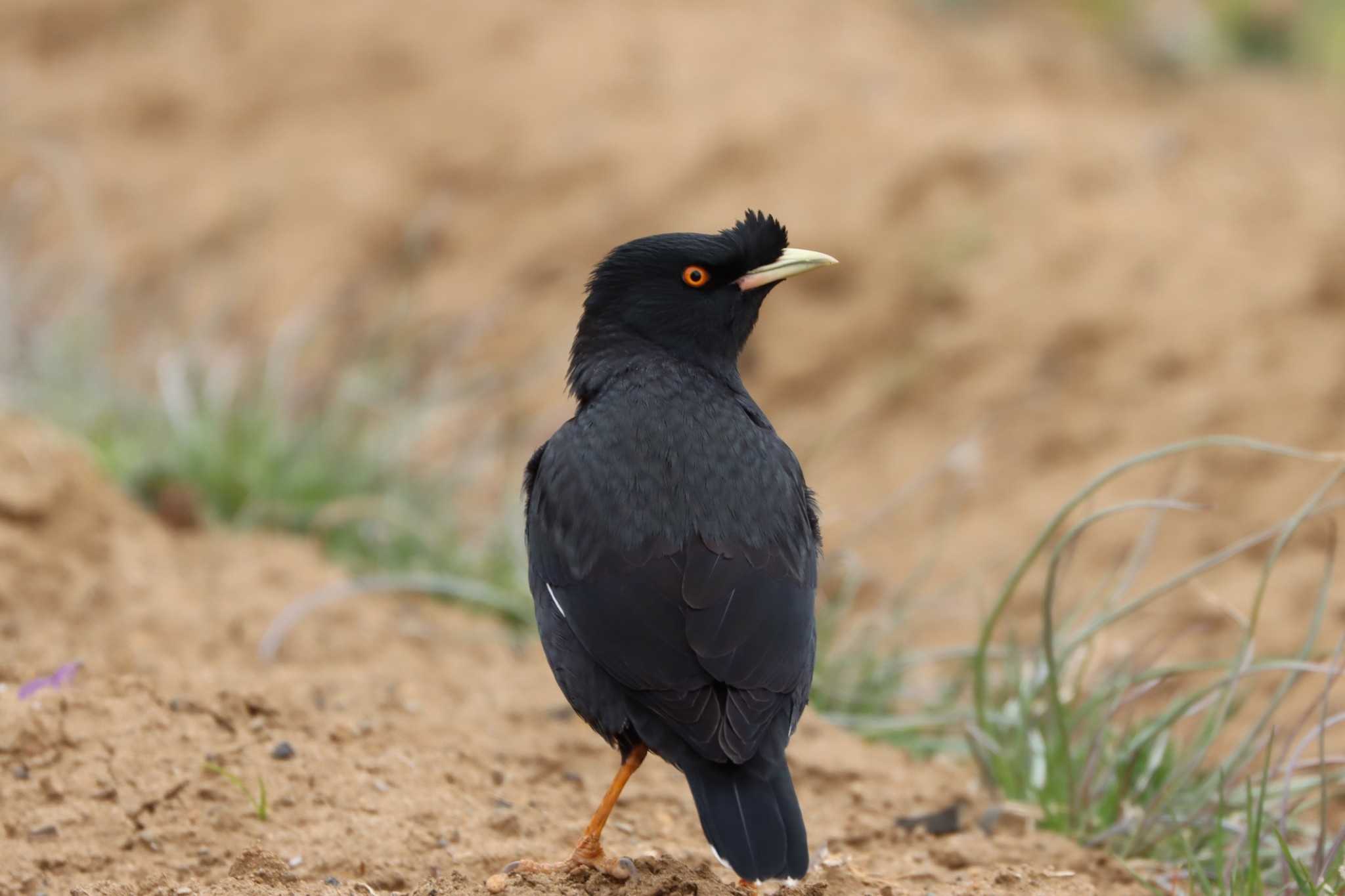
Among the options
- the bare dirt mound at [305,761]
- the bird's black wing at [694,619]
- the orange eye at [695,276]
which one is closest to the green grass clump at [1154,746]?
the bare dirt mound at [305,761]

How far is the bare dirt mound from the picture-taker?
3404mm

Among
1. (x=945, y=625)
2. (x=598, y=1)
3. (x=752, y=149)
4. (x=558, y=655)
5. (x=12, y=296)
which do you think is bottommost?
(x=945, y=625)

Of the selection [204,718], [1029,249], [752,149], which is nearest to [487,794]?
[204,718]

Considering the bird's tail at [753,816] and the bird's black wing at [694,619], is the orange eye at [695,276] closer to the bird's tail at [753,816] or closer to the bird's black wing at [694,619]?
the bird's black wing at [694,619]

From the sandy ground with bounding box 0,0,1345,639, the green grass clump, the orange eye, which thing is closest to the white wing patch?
the orange eye

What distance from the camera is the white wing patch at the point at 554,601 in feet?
10.9

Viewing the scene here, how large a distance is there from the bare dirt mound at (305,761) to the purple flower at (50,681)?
0.04 meters

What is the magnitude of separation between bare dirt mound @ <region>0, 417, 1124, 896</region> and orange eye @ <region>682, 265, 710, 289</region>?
1339mm

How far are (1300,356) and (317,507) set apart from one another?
4173mm

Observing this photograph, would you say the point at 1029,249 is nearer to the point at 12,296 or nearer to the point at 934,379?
the point at 934,379

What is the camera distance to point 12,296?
26.3 ft

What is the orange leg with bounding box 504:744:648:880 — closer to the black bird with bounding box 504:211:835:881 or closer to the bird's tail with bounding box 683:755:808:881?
the black bird with bounding box 504:211:835:881

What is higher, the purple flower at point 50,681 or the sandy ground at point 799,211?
the sandy ground at point 799,211

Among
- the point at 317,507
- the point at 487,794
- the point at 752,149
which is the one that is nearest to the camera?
the point at 487,794
